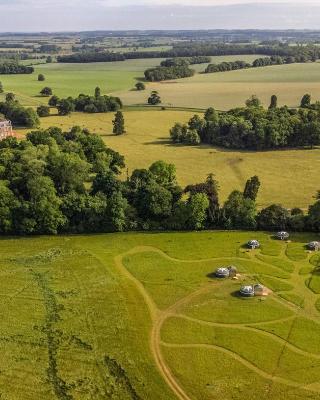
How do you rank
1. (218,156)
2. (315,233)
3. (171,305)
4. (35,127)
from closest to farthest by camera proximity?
(171,305), (315,233), (218,156), (35,127)

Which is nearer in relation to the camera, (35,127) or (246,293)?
(246,293)

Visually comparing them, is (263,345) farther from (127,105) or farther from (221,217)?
(127,105)

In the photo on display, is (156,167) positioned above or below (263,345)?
above

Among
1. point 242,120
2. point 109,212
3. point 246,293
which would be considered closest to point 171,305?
point 246,293

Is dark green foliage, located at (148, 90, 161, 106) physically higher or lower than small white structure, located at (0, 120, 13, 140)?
higher

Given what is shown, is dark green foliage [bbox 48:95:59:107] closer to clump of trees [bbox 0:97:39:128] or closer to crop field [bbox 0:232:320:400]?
clump of trees [bbox 0:97:39:128]

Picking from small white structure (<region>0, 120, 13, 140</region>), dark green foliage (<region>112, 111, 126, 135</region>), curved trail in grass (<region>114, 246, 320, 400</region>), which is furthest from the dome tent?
small white structure (<region>0, 120, 13, 140</region>)

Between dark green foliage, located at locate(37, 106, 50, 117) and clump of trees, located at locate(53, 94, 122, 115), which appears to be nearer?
dark green foliage, located at locate(37, 106, 50, 117)
